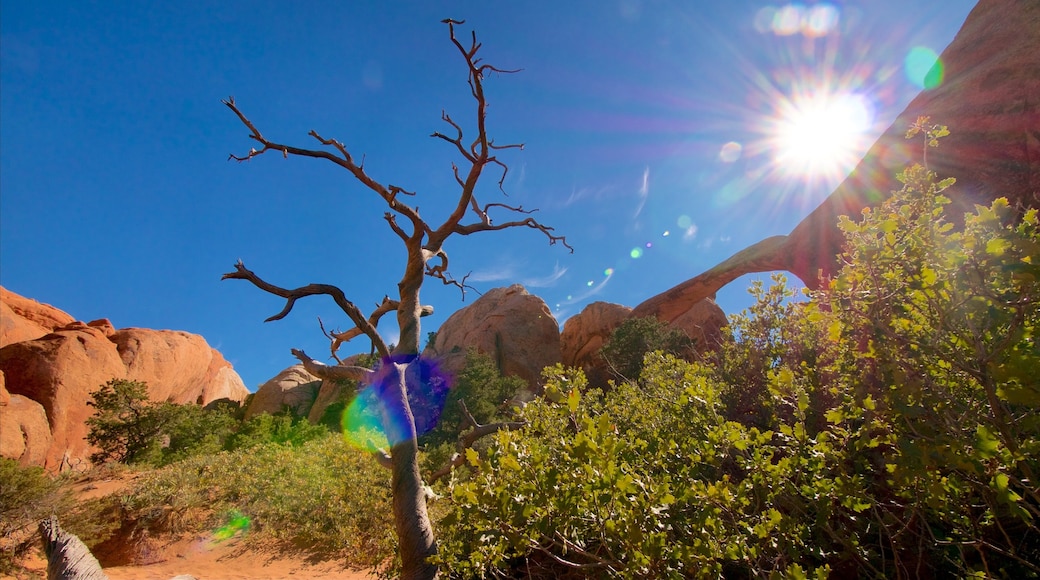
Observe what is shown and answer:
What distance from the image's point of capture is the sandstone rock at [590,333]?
2973 cm

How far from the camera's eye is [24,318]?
30094 millimetres

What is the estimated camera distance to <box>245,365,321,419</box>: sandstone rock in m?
35.4

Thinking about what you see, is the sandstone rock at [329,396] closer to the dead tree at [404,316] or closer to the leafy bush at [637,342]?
the leafy bush at [637,342]

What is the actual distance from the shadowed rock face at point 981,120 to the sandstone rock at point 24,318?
44114 mm

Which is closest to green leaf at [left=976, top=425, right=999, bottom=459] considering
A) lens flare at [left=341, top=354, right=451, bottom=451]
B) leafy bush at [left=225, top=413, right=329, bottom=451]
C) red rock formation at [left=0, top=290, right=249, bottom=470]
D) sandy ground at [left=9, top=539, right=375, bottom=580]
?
lens flare at [left=341, top=354, right=451, bottom=451]

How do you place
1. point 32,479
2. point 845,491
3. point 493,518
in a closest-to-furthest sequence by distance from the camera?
point 845,491 < point 493,518 < point 32,479

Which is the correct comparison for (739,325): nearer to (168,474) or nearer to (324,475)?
(324,475)

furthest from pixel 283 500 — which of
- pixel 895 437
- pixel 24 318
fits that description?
pixel 24 318

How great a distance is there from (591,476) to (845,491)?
1.24m

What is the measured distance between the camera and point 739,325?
5395 millimetres

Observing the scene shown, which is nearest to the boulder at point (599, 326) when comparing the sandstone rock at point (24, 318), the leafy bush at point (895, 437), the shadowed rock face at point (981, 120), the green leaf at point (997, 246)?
the shadowed rock face at point (981, 120)

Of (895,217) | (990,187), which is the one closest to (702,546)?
(895,217)

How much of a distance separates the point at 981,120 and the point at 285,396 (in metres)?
43.4

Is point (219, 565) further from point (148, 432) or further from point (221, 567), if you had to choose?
point (148, 432)
